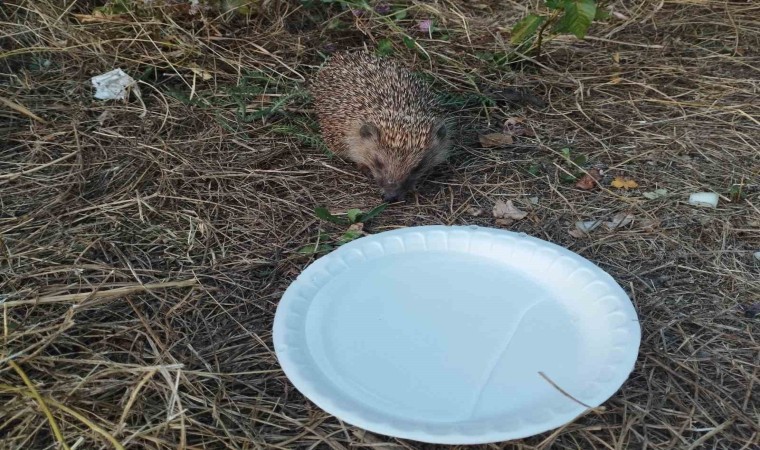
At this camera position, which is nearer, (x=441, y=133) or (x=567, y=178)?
(x=567, y=178)

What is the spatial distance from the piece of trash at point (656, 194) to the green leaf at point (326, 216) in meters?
1.65

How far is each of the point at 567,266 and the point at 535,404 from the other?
738 millimetres

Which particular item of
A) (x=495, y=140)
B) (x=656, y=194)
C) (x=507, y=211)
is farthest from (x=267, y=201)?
(x=656, y=194)

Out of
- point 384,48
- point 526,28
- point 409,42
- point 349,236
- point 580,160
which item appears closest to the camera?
point 349,236

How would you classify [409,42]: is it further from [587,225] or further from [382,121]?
[587,225]

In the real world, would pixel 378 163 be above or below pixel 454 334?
below

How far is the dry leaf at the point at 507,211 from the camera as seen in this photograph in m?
3.50

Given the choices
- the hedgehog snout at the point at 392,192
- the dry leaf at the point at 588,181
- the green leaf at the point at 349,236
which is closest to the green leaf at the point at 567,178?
the dry leaf at the point at 588,181

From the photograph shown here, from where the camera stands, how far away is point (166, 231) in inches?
130

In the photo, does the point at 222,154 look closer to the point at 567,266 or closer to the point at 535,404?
the point at 567,266

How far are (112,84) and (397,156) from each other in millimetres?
2102

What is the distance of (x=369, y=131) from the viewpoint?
3.88 m

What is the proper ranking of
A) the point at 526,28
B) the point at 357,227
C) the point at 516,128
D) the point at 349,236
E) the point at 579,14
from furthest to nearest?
the point at 526,28
the point at 516,128
the point at 579,14
the point at 357,227
the point at 349,236

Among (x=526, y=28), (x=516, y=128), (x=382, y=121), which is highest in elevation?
(x=526, y=28)
